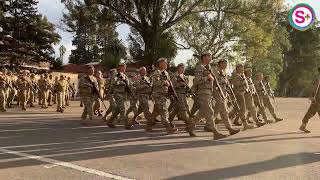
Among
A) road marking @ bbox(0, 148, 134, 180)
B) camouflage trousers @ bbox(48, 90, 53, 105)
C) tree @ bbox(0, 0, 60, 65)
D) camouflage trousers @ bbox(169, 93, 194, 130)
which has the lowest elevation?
road marking @ bbox(0, 148, 134, 180)

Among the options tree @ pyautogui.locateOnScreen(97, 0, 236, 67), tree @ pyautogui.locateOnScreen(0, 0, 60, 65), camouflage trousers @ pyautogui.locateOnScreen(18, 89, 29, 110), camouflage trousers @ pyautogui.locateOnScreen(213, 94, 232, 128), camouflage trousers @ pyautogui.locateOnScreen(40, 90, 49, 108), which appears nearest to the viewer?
camouflage trousers @ pyautogui.locateOnScreen(213, 94, 232, 128)

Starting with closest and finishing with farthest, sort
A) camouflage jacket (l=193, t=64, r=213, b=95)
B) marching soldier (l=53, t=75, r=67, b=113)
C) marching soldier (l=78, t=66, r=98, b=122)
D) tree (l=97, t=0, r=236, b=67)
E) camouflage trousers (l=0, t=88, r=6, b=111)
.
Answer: camouflage jacket (l=193, t=64, r=213, b=95) → marching soldier (l=78, t=66, r=98, b=122) → camouflage trousers (l=0, t=88, r=6, b=111) → marching soldier (l=53, t=75, r=67, b=113) → tree (l=97, t=0, r=236, b=67)

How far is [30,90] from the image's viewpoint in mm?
23531

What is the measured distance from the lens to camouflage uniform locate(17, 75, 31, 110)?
22.1 m

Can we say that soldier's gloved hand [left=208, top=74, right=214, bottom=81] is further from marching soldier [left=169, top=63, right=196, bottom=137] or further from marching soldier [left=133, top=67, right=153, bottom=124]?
marching soldier [left=133, top=67, right=153, bottom=124]

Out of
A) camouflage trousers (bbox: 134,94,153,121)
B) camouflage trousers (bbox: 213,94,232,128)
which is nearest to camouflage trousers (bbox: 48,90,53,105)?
camouflage trousers (bbox: 134,94,153,121)

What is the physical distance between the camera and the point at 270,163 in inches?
325

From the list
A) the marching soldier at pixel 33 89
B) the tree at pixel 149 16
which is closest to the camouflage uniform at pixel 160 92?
the marching soldier at pixel 33 89

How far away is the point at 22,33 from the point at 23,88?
68.9ft

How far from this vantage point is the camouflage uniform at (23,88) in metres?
22.1

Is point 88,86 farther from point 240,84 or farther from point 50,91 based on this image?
point 50,91

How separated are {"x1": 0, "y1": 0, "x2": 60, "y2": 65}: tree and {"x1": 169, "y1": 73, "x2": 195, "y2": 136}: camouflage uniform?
98.4 feet

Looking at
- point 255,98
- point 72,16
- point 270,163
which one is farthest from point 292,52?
point 270,163

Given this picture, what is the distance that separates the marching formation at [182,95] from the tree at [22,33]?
2820 centimetres
